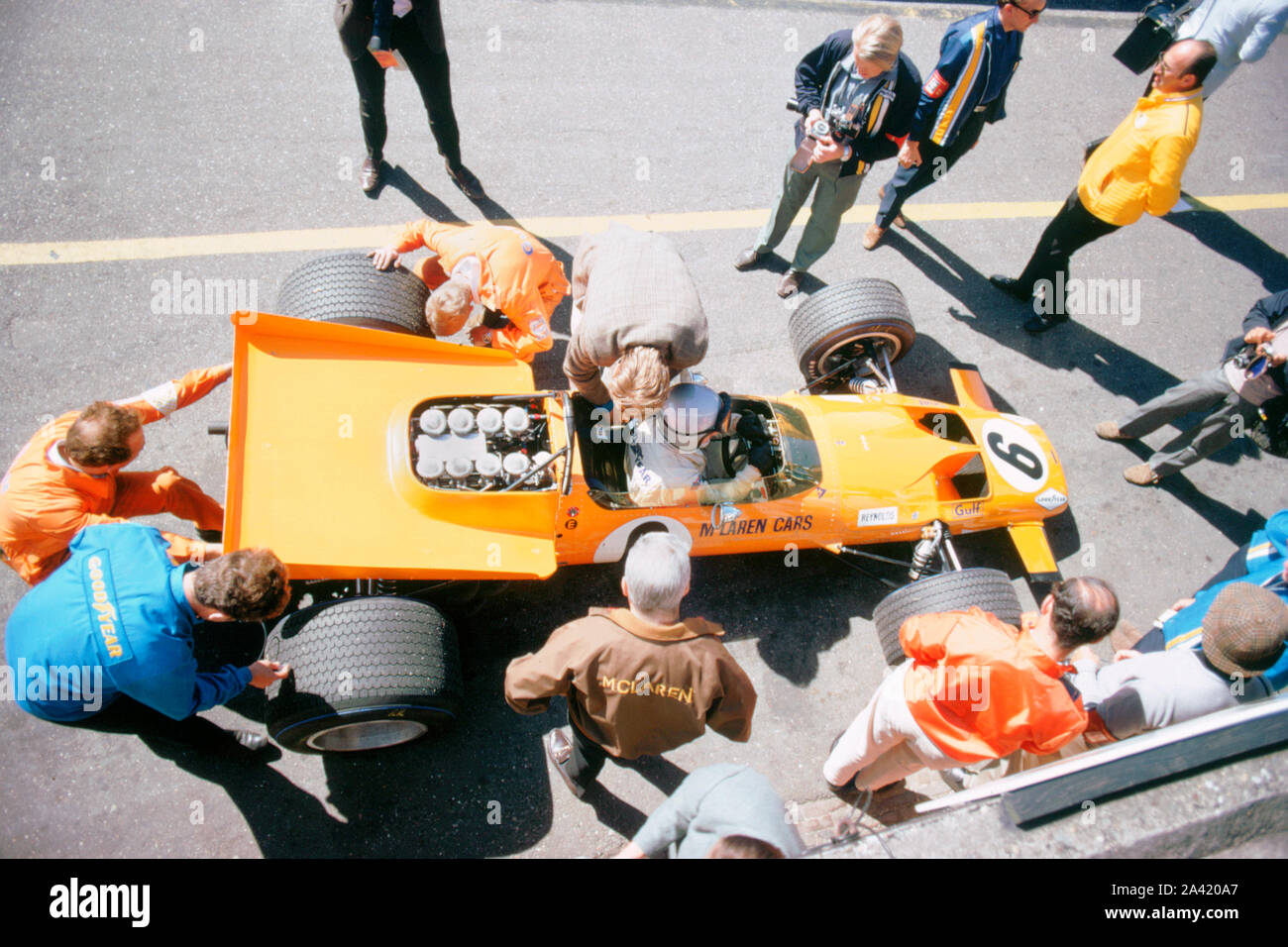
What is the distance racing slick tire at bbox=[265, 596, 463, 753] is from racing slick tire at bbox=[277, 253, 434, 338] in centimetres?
152

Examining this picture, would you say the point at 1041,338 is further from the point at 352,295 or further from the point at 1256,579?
the point at 352,295

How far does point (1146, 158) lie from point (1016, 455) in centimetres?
196

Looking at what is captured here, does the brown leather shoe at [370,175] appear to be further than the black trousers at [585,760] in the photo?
Yes

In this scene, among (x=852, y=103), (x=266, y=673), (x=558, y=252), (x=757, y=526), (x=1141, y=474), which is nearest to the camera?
(x=266, y=673)

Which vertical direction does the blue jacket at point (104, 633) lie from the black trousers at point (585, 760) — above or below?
above

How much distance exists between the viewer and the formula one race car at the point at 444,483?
3084mm

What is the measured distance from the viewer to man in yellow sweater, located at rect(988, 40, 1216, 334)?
4.07m

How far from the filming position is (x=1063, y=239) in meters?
4.98

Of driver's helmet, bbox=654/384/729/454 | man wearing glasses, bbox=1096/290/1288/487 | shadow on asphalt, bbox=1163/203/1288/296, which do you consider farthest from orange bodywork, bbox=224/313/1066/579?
shadow on asphalt, bbox=1163/203/1288/296

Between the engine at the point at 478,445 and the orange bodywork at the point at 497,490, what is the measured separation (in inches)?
1.6

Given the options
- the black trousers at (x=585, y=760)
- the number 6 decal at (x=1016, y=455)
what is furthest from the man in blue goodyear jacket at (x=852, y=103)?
the black trousers at (x=585, y=760)

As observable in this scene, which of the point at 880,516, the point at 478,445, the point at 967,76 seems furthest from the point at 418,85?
the point at 880,516

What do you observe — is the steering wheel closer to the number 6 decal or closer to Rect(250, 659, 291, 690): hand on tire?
the number 6 decal

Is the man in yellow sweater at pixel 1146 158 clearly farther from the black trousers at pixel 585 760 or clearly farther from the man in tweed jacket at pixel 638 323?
the black trousers at pixel 585 760
